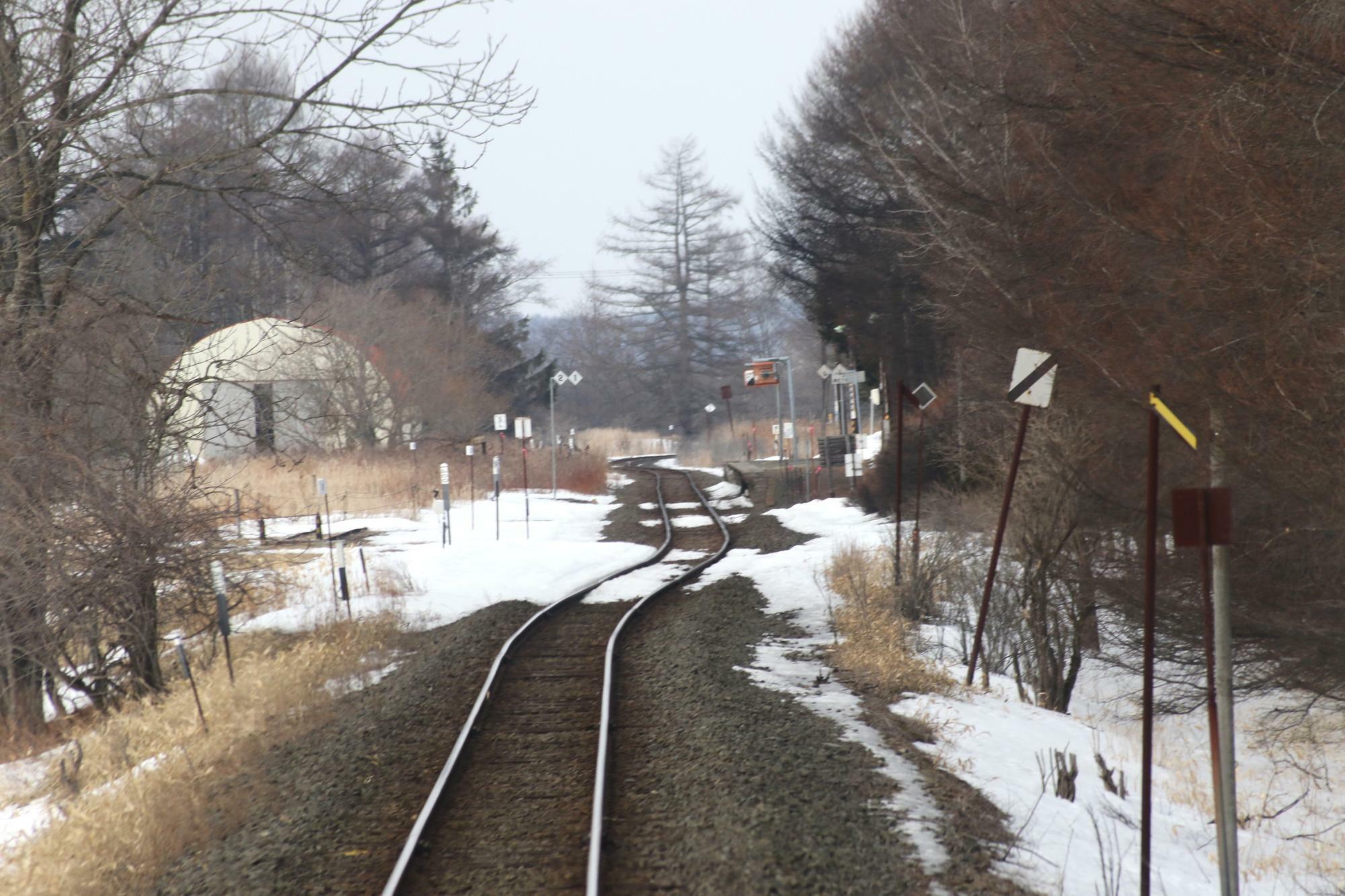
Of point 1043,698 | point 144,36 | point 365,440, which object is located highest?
point 144,36

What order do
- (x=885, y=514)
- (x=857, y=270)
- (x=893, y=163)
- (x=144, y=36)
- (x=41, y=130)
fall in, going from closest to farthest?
(x=41, y=130), (x=144, y=36), (x=893, y=163), (x=885, y=514), (x=857, y=270)

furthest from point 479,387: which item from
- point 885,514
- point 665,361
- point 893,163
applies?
point 893,163

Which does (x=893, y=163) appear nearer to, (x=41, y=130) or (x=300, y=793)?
(x=41, y=130)

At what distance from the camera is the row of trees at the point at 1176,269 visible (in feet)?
26.4

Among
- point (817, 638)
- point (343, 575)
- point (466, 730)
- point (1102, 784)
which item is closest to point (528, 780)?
point (466, 730)

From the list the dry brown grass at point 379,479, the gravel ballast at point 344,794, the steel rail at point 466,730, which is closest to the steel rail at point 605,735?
the steel rail at point 466,730

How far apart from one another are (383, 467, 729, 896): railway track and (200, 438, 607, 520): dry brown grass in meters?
14.4

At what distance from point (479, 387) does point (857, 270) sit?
89.7 ft

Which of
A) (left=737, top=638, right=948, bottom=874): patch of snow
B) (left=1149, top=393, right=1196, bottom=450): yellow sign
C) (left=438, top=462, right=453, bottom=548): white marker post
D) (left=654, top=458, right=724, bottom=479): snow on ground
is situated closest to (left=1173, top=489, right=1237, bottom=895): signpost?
(left=1149, top=393, right=1196, bottom=450): yellow sign

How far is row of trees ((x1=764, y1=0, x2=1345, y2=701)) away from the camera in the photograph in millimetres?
8039

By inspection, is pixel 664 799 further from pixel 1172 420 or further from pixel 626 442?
pixel 626 442

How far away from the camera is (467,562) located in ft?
63.1

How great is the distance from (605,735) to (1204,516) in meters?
4.58

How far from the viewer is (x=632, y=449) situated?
227ft
